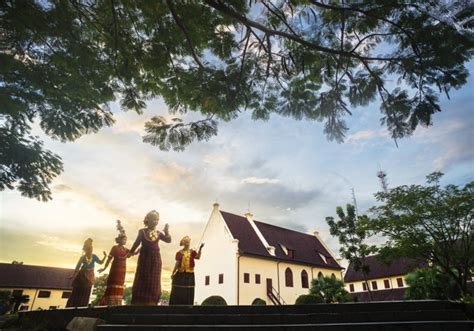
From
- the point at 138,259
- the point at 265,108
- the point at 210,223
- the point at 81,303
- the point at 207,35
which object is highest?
the point at 210,223

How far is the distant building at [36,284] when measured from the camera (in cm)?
3559

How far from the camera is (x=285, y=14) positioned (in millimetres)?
5383

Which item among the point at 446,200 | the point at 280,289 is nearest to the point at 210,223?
the point at 280,289

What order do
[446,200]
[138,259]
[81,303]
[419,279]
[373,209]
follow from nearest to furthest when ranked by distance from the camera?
[138,259]
[81,303]
[446,200]
[419,279]
[373,209]

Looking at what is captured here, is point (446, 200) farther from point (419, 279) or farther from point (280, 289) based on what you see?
point (280, 289)

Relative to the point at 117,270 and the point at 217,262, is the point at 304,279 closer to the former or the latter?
the point at 217,262

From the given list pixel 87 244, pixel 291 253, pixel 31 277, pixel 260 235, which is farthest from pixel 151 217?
pixel 31 277

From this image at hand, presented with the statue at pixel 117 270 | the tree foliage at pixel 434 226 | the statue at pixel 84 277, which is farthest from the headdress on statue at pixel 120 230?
the tree foliage at pixel 434 226

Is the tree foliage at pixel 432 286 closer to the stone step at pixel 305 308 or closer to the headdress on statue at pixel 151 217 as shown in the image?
the stone step at pixel 305 308

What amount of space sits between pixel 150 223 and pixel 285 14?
676 centimetres

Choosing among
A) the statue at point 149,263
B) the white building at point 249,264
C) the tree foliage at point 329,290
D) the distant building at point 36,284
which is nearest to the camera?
the statue at point 149,263

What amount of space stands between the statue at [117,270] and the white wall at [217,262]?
54.4 ft

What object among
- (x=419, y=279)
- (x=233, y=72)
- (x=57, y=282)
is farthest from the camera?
(x=57, y=282)

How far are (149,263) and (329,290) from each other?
56.8 ft
